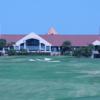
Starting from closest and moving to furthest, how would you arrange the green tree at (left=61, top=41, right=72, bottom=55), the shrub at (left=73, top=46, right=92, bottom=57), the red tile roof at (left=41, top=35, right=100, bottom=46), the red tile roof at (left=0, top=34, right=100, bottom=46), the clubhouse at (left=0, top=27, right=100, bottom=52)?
the shrub at (left=73, top=46, right=92, bottom=57) < the green tree at (left=61, top=41, right=72, bottom=55) < the clubhouse at (left=0, top=27, right=100, bottom=52) < the red tile roof at (left=41, top=35, right=100, bottom=46) < the red tile roof at (left=0, top=34, right=100, bottom=46)

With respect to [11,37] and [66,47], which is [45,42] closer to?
[66,47]

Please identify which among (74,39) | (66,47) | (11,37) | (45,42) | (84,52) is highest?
(11,37)

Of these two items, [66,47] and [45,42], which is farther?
[45,42]

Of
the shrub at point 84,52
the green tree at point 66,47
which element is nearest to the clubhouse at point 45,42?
the green tree at point 66,47

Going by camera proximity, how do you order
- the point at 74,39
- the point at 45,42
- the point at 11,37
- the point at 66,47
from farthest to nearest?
the point at 11,37 < the point at 74,39 < the point at 45,42 < the point at 66,47

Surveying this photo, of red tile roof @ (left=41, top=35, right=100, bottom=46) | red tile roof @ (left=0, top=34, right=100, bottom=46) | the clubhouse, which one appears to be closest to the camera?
the clubhouse

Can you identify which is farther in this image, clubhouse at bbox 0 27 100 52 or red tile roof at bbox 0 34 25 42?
red tile roof at bbox 0 34 25 42

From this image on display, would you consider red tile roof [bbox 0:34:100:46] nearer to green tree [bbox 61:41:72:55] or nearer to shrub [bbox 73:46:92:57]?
green tree [bbox 61:41:72:55]

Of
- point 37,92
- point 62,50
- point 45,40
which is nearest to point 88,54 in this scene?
point 62,50

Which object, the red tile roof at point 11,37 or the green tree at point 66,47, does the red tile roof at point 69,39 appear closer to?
the red tile roof at point 11,37

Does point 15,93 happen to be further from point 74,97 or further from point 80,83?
point 80,83

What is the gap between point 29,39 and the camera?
6738cm

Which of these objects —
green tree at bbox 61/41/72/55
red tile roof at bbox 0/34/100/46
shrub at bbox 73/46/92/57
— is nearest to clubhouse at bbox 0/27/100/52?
red tile roof at bbox 0/34/100/46

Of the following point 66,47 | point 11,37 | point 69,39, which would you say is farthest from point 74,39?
point 11,37
